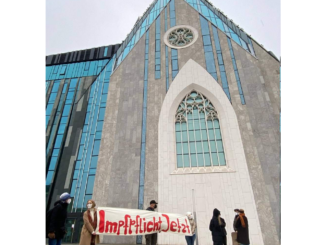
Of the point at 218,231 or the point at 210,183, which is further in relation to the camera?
the point at 210,183

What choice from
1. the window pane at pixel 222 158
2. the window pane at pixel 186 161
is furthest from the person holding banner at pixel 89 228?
the window pane at pixel 222 158

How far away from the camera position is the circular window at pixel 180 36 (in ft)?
65.4

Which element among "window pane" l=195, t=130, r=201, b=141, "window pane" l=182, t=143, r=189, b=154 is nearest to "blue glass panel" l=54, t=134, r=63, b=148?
"window pane" l=182, t=143, r=189, b=154

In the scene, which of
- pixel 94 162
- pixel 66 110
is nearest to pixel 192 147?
pixel 94 162

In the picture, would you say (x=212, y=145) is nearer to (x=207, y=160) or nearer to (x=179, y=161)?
(x=207, y=160)

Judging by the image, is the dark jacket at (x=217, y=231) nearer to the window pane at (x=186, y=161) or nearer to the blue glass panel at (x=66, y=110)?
the window pane at (x=186, y=161)

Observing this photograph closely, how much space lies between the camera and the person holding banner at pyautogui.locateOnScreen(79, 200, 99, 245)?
6.38m

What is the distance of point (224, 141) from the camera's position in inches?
612

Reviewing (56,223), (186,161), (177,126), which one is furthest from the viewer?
(177,126)

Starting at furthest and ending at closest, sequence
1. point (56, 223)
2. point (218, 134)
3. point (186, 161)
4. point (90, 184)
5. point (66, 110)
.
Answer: point (66, 110), point (218, 134), point (186, 161), point (90, 184), point (56, 223)

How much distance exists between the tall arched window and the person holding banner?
9.05 m

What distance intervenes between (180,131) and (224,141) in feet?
10.5

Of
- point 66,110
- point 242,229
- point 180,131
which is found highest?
point 66,110

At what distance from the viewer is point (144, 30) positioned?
21.9 m
